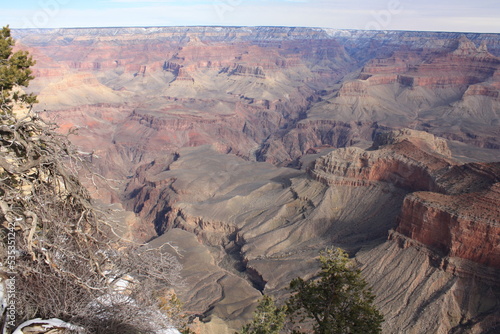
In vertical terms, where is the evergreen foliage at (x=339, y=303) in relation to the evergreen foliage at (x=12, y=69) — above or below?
below

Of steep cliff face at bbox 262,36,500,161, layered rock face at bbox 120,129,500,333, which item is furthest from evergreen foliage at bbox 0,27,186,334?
steep cliff face at bbox 262,36,500,161

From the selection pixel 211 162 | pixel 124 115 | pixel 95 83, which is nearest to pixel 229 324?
pixel 211 162

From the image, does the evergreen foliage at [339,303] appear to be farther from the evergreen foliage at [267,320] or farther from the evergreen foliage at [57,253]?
the evergreen foliage at [57,253]

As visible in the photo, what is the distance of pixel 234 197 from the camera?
235ft

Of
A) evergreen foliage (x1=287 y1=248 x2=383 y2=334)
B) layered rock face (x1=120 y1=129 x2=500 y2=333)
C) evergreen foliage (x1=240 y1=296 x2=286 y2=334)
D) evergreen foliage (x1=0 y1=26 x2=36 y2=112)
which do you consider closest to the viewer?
evergreen foliage (x1=287 y1=248 x2=383 y2=334)

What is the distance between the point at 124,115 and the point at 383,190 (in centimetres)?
12369

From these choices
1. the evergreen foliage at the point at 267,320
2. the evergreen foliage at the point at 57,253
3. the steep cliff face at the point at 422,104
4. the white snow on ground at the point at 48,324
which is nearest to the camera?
the white snow on ground at the point at 48,324

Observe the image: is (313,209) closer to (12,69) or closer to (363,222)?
(363,222)

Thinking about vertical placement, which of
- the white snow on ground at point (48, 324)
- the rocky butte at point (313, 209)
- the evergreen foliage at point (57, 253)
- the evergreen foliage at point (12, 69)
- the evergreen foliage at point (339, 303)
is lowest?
the rocky butte at point (313, 209)

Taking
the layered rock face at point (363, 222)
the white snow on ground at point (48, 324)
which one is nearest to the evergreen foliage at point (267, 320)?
the layered rock face at point (363, 222)

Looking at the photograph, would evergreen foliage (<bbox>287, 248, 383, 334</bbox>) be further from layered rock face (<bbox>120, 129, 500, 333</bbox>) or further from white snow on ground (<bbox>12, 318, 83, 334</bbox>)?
layered rock face (<bbox>120, 129, 500, 333</bbox>)

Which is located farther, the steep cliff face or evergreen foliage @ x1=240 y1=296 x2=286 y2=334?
the steep cliff face

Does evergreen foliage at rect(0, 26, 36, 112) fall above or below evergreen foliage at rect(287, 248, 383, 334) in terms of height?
above

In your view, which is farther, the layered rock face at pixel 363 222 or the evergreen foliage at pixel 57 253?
the layered rock face at pixel 363 222
